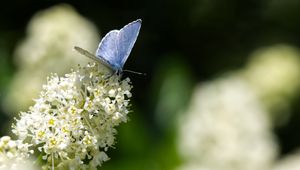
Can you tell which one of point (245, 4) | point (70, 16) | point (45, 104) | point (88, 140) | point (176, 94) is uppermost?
point (245, 4)

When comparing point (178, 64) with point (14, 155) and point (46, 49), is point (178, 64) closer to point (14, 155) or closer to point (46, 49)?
point (46, 49)

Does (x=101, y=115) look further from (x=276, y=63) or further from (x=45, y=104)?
(x=276, y=63)

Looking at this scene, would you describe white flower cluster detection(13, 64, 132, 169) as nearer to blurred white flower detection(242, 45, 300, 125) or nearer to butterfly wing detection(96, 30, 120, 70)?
butterfly wing detection(96, 30, 120, 70)

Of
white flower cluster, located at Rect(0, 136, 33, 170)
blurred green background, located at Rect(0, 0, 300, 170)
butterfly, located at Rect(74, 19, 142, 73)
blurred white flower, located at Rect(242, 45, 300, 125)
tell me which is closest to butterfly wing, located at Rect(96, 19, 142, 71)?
butterfly, located at Rect(74, 19, 142, 73)

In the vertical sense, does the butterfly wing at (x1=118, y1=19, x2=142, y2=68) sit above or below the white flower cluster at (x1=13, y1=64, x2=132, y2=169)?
above

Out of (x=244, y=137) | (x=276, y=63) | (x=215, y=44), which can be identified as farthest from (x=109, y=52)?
(x=215, y=44)

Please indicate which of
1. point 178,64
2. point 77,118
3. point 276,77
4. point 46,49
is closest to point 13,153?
point 77,118
